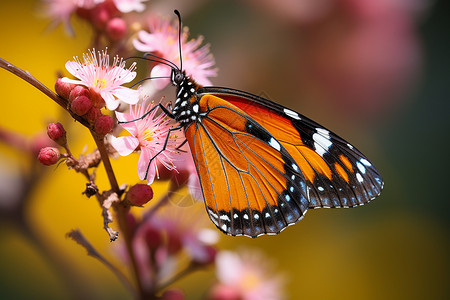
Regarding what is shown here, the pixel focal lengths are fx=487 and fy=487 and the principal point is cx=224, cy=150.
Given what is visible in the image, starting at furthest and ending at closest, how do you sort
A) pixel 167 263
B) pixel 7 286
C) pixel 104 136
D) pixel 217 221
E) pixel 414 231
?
pixel 414 231 < pixel 7 286 < pixel 167 263 < pixel 217 221 < pixel 104 136

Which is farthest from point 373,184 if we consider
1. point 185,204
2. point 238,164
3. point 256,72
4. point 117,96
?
point 256,72

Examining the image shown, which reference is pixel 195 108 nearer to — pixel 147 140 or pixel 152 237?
pixel 147 140

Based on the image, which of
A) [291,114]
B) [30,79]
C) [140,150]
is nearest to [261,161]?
[291,114]

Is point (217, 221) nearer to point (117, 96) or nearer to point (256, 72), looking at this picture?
point (117, 96)

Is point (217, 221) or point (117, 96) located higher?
point (117, 96)

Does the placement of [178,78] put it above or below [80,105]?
above

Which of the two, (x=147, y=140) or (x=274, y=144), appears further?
(x=274, y=144)

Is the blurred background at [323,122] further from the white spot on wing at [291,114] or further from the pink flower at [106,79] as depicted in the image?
the white spot on wing at [291,114]
